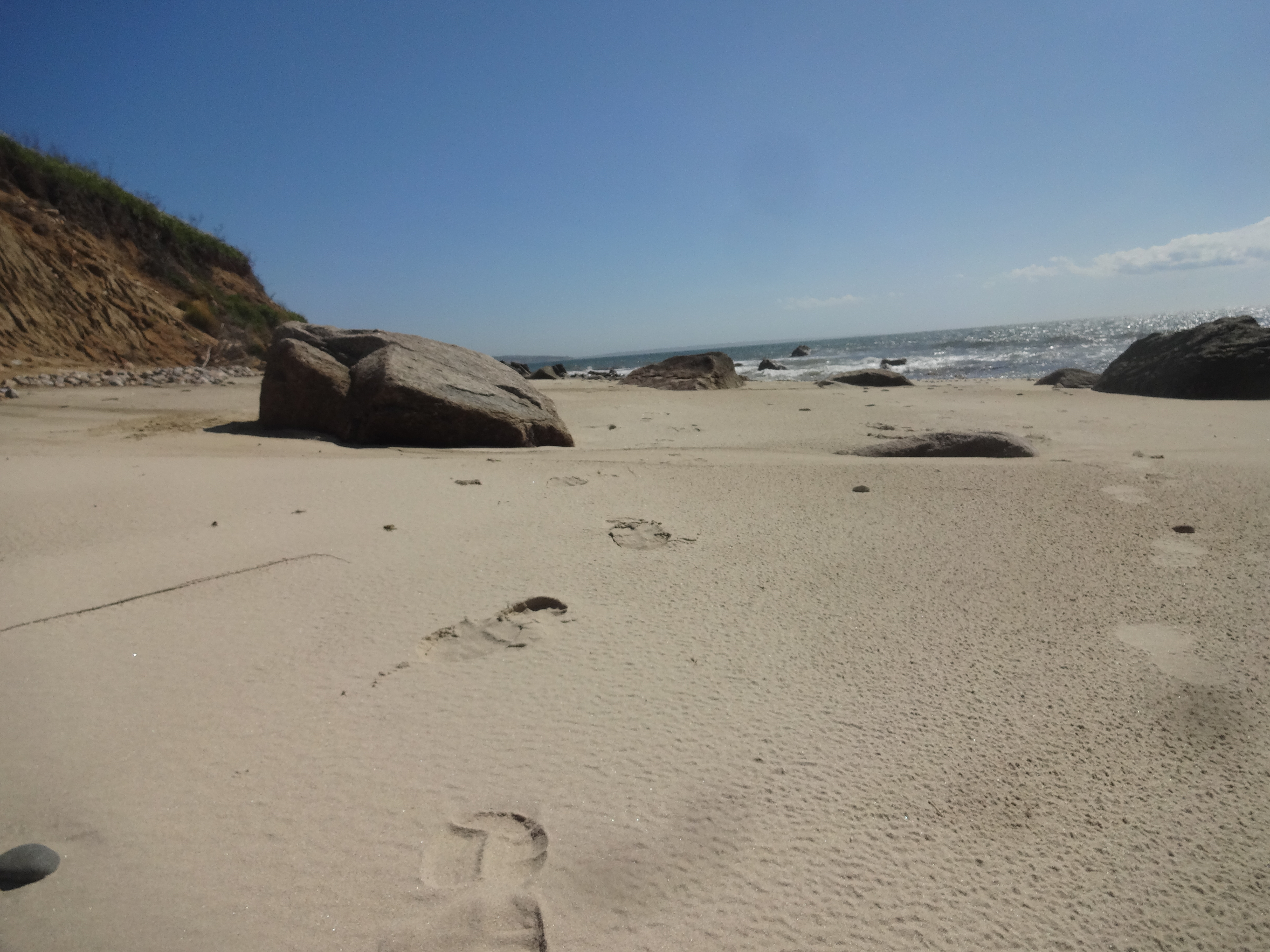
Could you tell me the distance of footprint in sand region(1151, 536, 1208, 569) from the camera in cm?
237

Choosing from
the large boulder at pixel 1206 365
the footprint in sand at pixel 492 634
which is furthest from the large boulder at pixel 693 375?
the footprint in sand at pixel 492 634

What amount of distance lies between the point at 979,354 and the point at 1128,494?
85.6ft

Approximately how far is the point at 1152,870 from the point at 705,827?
74 cm

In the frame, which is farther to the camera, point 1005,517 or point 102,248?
point 102,248

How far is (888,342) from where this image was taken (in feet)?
181

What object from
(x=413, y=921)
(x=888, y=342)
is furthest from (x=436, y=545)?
(x=888, y=342)

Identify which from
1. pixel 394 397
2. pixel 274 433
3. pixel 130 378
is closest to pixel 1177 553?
pixel 394 397

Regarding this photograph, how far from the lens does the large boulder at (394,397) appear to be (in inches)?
202

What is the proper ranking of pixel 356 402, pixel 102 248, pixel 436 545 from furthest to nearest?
pixel 102 248 → pixel 356 402 → pixel 436 545

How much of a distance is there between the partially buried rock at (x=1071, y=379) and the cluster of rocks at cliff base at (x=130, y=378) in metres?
12.1

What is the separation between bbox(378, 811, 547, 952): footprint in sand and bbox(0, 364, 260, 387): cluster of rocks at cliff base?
28.5 feet

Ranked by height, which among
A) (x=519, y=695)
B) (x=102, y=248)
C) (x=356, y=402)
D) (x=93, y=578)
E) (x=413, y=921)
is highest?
(x=102, y=248)

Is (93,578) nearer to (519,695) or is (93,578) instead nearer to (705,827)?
(519,695)

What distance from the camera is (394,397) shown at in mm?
5082
